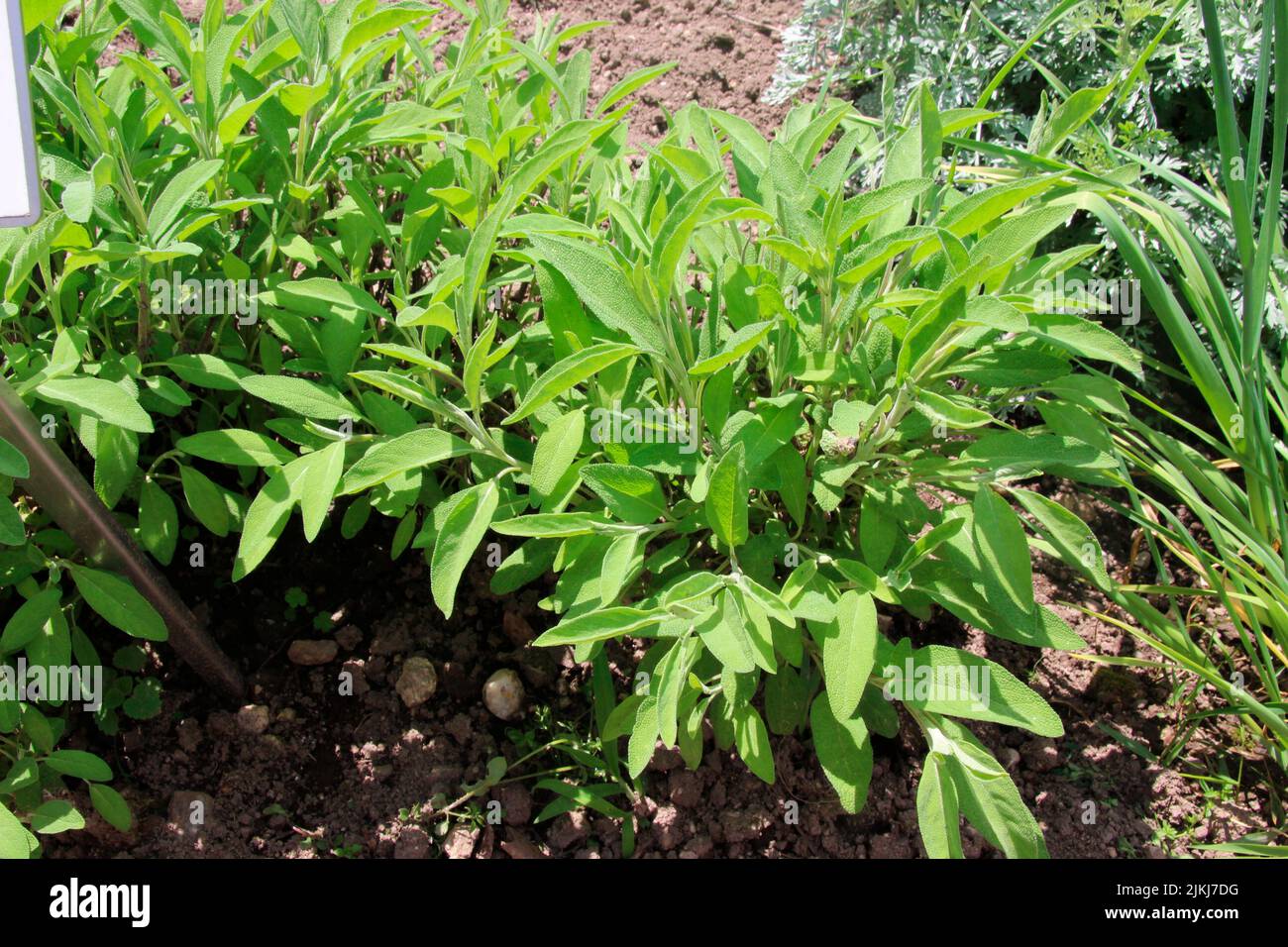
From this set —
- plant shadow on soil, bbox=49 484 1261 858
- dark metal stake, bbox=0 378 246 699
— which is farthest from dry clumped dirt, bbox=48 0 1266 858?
dark metal stake, bbox=0 378 246 699

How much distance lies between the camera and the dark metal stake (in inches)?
66.3

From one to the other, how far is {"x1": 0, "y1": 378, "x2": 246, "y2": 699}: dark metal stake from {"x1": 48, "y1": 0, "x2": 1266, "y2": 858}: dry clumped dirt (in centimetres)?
16

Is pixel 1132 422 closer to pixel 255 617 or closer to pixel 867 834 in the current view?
pixel 867 834

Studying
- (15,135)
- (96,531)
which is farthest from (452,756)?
(15,135)

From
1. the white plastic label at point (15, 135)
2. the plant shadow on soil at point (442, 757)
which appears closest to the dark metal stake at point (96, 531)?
the plant shadow on soil at point (442, 757)

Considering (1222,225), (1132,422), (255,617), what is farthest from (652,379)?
(1222,225)

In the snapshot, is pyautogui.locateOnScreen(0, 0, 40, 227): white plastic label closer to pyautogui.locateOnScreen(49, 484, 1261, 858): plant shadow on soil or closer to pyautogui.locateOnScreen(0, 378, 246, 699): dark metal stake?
pyautogui.locateOnScreen(0, 378, 246, 699): dark metal stake

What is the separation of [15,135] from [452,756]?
1527mm

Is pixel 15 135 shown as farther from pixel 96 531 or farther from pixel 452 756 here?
pixel 452 756

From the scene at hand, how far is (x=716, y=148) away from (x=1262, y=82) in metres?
1.12

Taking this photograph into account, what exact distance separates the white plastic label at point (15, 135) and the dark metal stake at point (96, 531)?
379 millimetres

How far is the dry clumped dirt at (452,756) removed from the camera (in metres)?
2.23

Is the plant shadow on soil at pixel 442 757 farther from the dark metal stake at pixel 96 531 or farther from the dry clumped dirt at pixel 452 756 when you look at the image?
the dark metal stake at pixel 96 531

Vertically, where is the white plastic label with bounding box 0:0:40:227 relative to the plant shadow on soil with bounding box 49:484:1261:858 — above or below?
above
